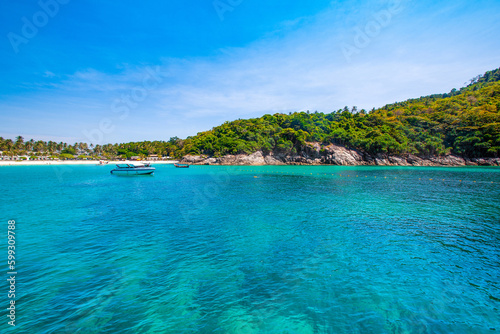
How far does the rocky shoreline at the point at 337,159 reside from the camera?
9675cm

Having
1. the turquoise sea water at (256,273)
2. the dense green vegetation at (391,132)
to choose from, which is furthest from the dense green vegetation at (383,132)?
the turquoise sea water at (256,273)

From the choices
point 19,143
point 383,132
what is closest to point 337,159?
point 383,132

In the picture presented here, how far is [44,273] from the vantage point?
9.66 meters

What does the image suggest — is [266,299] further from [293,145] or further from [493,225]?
[293,145]

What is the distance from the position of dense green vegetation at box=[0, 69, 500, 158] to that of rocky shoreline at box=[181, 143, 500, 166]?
2.64 m

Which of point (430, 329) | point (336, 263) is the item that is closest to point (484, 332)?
point (430, 329)

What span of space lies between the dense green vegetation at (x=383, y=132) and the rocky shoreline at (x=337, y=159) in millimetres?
2638

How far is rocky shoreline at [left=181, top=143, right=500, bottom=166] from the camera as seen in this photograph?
96750mm

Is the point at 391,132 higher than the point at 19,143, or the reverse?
the point at 19,143

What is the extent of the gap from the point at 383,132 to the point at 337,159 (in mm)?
27072

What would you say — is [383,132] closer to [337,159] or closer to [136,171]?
[337,159]

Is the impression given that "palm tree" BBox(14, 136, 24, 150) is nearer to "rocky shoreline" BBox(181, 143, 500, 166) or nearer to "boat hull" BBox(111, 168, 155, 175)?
"rocky shoreline" BBox(181, 143, 500, 166)

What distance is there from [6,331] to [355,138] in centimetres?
11930

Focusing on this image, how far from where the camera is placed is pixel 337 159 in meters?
108
